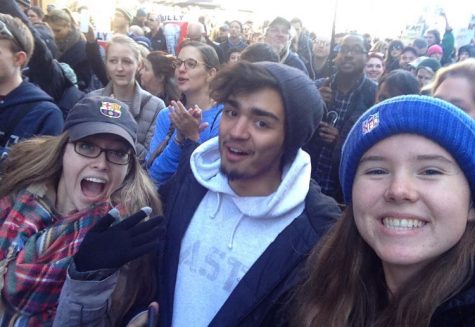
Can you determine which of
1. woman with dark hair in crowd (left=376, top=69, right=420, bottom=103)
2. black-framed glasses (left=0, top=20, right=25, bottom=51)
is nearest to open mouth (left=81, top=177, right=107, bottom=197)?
black-framed glasses (left=0, top=20, right=25, bottom=51)

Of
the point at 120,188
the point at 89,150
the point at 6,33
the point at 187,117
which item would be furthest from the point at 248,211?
the point at 6,33

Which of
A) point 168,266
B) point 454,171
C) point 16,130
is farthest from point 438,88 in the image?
point 16,130

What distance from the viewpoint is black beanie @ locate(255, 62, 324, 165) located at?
5.90ft

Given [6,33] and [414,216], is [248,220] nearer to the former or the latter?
[414,216]

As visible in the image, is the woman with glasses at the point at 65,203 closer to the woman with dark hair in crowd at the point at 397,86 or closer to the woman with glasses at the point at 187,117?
the woman with glasses at the point at 187,117

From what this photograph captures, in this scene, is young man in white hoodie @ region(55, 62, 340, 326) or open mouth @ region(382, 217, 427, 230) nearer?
open mouth @ region(382, 217, 427, 230)

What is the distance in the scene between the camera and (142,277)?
181cm

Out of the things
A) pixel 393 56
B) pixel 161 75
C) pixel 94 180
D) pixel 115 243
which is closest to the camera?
pixel 115 243

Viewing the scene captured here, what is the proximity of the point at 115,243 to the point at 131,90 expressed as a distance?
2597 millimetres

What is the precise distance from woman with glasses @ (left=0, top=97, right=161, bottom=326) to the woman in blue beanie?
2.44 feet

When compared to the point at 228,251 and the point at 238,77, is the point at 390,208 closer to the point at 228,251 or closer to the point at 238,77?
the point at 228,251

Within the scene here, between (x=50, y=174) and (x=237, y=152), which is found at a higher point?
(x=237, y=152)

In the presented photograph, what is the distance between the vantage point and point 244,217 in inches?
70.0

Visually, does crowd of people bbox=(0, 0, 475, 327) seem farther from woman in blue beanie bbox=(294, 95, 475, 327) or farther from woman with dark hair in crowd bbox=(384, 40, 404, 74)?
woman with dark hair in crowd bbox=(384, 40, 404, 74)
